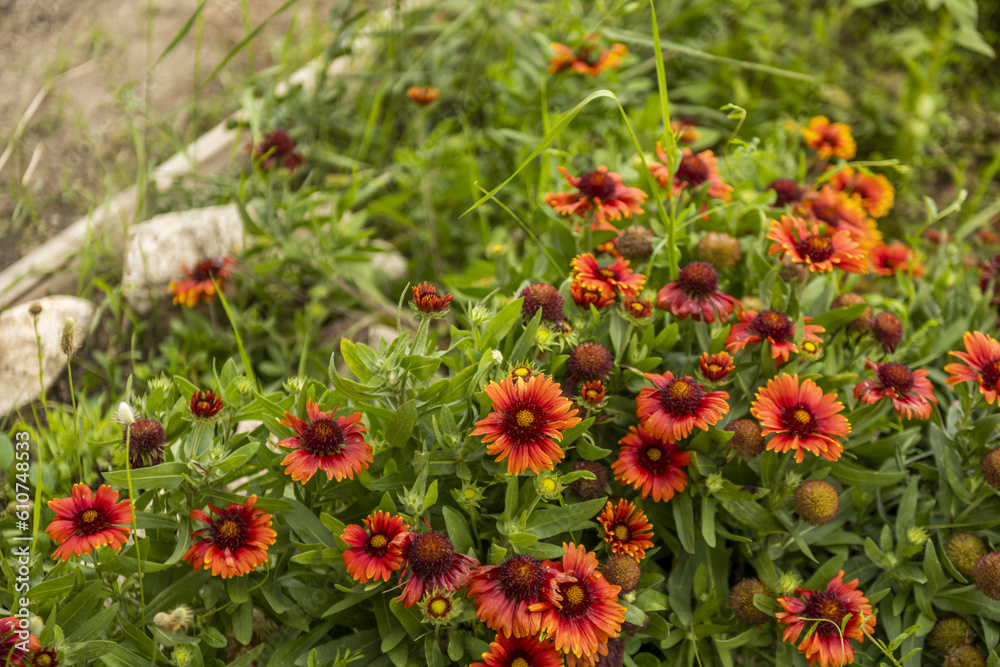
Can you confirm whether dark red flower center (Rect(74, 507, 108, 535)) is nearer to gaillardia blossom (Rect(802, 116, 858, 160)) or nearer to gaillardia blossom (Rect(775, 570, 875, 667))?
gaillardia blossom (Rect(775, 570, 875, 667))

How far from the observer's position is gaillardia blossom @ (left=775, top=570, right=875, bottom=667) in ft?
3.95

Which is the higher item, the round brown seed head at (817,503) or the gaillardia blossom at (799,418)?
the gaillardia blossom at (799,418)

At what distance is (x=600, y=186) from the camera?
1.57m

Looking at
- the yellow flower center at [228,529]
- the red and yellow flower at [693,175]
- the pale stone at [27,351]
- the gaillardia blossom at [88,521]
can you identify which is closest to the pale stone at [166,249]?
the pale stone at [27,351]

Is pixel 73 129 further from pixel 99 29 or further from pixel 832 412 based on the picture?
pixel 832 412

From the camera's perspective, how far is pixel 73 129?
2.57 m

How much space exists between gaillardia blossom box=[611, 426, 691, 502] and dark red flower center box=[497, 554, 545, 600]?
0.88ft

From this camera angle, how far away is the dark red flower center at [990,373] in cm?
138

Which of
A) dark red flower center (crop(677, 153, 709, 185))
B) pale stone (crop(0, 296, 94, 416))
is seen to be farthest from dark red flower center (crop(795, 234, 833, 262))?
pale stone (crop(0, 296, 94, 416))

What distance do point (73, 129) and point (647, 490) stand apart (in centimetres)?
244

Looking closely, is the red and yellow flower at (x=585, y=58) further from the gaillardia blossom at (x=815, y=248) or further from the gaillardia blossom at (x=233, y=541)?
the gaillardia blossom at (x=233, y=541)

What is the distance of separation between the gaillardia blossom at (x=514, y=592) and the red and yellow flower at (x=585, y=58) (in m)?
1.57

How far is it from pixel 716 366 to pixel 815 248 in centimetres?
37

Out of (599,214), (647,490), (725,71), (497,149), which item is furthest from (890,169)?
(647,490)
